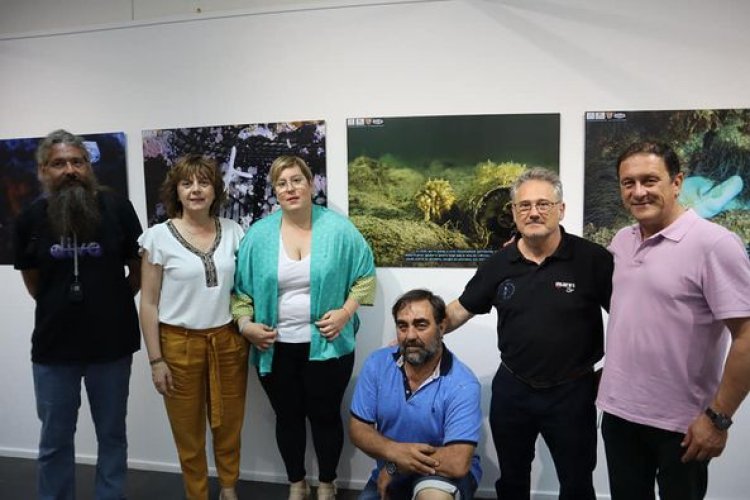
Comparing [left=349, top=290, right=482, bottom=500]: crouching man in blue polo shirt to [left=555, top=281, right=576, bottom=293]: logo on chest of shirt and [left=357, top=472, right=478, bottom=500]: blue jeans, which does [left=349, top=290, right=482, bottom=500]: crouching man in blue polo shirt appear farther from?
[left=555, top=281, right=576, bottom=293]: logo on chest of shirt

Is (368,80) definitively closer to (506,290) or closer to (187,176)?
(187,176)

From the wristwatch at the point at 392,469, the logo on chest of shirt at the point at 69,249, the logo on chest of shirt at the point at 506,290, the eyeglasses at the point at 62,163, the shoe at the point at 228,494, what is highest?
the eyeglasses at the point at 62,163

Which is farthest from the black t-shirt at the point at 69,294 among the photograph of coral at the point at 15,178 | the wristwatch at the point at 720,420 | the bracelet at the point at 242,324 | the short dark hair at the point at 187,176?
the wristwatch at the point at 720,420

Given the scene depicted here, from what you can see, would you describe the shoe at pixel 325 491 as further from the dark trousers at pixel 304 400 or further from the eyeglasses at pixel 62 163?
the eyeglasses at pixel 62 163

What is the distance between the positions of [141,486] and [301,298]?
157cm

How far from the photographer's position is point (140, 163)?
2.80m

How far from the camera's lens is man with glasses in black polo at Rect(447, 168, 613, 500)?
1715 mm

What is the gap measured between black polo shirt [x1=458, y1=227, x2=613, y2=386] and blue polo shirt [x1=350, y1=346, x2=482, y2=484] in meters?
0.23

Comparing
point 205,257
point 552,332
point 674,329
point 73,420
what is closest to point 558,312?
point 552,332

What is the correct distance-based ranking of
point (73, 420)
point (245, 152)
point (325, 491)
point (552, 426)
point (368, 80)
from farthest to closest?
point (245, 152) < point (368, 80) < point (325, 491) < point (73, 420) < point (552, 426)

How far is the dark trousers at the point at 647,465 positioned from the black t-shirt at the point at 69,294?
2.00 metres

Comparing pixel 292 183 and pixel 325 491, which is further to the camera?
pixel 325 491

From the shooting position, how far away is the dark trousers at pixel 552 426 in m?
1.73

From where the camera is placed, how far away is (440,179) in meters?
2.49
